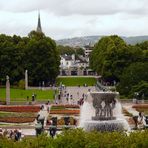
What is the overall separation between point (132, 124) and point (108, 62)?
1951 inches

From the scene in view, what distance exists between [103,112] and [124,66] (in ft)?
192

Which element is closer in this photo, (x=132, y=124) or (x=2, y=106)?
(x=132, y=124)

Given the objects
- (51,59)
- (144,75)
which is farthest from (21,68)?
(144,75)

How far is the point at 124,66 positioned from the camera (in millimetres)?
96688

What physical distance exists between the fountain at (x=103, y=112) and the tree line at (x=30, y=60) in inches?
2337

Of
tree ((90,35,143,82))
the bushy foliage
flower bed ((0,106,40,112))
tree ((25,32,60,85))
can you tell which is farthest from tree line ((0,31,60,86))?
the bushy foliage

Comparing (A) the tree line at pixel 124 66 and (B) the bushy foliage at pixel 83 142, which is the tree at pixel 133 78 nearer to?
(A) the tree line at pixel 124 66

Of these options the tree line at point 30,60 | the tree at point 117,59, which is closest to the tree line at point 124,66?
the tree at point 117,59

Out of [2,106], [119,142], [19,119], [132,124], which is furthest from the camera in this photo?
[2,106]

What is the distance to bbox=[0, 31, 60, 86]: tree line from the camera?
99000 millimetres

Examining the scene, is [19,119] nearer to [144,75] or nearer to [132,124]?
[132,124]

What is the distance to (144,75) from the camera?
76.5 metres

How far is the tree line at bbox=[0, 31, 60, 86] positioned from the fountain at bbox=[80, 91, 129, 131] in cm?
5935

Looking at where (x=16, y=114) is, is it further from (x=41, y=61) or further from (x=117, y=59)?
(x=41, y=61)
